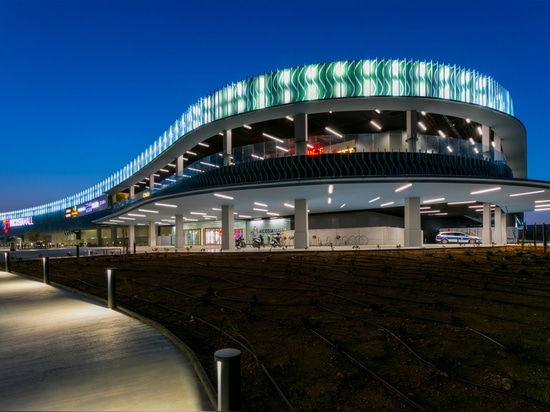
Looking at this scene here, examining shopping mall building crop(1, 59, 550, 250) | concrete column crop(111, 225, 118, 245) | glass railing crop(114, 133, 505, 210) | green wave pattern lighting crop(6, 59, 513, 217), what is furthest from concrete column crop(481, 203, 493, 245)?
concrete column crop(111, 225, 118, 245)

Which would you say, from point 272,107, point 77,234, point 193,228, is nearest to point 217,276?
point 272,107

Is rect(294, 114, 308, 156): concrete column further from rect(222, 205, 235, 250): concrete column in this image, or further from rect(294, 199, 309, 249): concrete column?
Result: rect(222, 205, 235, 250): concrete column

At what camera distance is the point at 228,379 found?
3.43 meters

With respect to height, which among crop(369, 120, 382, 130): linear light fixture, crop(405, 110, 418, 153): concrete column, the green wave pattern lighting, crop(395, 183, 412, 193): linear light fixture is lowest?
crop(395, 183, 412, 193): linear light fixture

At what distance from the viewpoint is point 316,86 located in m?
26.4

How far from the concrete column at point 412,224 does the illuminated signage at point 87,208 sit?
62701 millimetres

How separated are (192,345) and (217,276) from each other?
8168 mm

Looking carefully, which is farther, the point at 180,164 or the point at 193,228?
the point at 193,228

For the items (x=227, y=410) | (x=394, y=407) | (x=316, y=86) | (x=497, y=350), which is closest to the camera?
(x=227, y=410)

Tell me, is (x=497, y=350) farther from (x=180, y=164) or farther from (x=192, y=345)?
(x=180, y=164)

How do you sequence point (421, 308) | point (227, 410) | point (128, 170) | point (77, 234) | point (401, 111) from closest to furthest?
point (227, 410)
point (421, 308)
point (401, 111)
point (128, 170)
point (77, 234)

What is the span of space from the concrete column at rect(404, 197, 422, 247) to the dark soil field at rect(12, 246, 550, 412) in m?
15.8

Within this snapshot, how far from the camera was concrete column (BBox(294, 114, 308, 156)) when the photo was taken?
2700 centimetres

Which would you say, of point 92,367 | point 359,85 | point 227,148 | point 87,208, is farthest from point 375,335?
point 87,208
